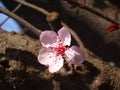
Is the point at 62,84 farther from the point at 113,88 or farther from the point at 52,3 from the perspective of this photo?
the point at 52,3

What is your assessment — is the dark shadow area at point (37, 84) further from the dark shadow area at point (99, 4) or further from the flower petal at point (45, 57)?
the dark shadow area at point (99, 4)

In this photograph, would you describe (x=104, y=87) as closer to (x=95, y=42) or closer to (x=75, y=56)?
(x=75, y=56)

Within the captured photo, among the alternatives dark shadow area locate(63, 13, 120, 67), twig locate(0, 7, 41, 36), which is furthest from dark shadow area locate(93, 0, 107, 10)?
twig locate(0, 7, 41, 36)

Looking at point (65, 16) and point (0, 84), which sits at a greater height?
point (0, 84)

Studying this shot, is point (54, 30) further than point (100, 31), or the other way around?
point (100, 31)

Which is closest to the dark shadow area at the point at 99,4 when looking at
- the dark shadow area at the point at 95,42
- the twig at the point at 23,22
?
the dark shadow area at the point at 95,42

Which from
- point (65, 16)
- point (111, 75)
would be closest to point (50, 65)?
point (111, 75)

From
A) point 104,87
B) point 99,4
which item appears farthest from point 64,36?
point 99,4
